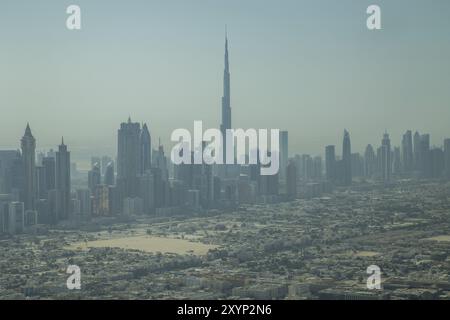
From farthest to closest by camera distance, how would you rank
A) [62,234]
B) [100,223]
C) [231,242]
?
[100,223] < [62,234] < [231,242]

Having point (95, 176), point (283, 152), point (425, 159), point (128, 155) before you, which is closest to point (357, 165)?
point (425, 159)

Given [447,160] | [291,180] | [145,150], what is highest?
[145,150]

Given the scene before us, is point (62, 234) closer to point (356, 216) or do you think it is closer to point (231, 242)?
point (231, 242)

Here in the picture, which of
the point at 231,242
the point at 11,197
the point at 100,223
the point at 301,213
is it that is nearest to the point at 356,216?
the point at 301,213

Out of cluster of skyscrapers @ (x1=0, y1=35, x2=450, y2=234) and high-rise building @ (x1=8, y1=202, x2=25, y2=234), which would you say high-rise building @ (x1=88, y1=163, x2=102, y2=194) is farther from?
high-rise building @ (x1=8, y1=202, x2=25, y2=234)

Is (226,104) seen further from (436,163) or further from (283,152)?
(436,163)

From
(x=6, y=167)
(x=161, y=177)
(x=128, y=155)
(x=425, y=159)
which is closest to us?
(x=6, y=167)

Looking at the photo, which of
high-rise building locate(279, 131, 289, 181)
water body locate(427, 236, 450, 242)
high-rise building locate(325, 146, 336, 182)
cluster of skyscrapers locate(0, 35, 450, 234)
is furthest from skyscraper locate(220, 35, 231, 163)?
water body locate(427, 236, 450, 242)

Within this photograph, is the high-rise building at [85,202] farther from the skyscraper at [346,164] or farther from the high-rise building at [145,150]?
the skyscraper at [346,164]
